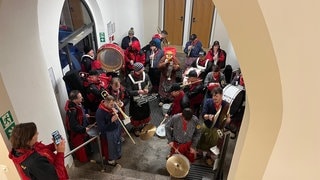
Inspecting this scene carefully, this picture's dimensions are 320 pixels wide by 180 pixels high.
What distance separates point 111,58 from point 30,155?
10.2ft

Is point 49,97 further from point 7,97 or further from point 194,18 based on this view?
point 194,18

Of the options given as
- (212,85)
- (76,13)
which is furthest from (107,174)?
(76,13)

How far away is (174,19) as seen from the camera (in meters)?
9.96

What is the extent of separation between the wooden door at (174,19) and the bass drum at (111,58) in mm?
4672

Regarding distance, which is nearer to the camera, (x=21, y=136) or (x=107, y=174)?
(x=21, y=136)

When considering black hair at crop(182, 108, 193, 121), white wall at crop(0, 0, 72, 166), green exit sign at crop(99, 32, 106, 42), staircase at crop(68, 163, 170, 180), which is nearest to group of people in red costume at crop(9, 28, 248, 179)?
black hair at crop(182, 108, 193, 121)

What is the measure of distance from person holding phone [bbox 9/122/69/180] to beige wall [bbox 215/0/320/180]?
2136mm

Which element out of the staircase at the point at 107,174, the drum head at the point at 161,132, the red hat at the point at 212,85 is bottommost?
the staircase at the point at 107,174

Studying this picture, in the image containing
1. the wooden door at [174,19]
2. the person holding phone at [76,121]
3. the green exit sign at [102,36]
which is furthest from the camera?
the wooden door at [174,19]

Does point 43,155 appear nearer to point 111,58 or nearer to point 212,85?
point 111,58

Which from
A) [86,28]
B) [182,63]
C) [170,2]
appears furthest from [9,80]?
[170,2]

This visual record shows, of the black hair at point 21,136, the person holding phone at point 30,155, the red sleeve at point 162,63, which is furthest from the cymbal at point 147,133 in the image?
the black hair at point 21,136

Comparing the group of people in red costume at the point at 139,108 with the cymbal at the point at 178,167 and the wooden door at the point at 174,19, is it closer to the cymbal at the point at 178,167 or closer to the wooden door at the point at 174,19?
the cymbal at the point at 178,167

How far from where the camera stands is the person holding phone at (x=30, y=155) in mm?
2832
